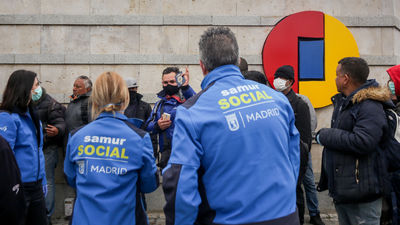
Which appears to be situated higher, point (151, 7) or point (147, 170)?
point (151, 7)

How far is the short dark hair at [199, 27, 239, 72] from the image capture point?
6.34 ft

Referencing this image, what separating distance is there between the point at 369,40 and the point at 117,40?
447 cm

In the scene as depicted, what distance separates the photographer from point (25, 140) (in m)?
3.30

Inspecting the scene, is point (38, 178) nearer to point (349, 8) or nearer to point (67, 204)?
point (67, 204)

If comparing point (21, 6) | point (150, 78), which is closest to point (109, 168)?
point (150, 78)

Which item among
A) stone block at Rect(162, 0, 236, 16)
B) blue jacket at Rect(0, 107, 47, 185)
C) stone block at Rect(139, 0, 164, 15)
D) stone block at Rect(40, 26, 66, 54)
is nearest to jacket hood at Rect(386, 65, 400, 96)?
stone block at Rect(162, 0, 236, 16)

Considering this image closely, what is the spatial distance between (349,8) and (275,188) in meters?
5.30

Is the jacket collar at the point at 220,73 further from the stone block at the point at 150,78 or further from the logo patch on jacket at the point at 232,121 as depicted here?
the stone block at the point at 150,78

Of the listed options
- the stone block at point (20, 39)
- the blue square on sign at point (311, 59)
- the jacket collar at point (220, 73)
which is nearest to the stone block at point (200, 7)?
the blue square on sign at point (311, 59)

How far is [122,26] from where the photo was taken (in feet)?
19.7

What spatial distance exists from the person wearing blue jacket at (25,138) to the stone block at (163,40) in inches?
110

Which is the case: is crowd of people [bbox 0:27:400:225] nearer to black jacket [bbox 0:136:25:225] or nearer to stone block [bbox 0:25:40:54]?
black jacket [bbox 0:136:25:225]

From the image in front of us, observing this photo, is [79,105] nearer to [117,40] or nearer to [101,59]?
[101,59]

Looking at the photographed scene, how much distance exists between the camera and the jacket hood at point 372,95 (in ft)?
9.61
